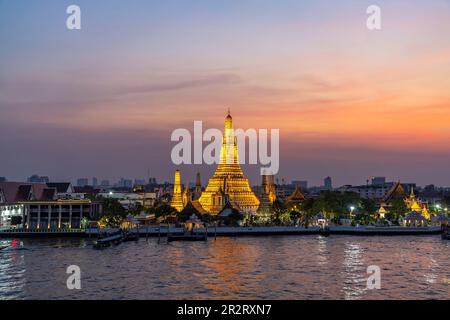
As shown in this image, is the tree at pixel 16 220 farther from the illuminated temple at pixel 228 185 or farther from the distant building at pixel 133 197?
the distant building at pixel 133 197

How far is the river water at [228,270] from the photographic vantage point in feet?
83.5

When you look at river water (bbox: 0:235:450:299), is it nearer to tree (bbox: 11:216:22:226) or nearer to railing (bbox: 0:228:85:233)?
railing (bbox: 0:228:85:233)

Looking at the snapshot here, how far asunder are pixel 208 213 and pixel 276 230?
532 inches

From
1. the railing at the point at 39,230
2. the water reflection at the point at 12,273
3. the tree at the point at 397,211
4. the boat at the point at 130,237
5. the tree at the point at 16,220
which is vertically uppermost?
the tree at the point at 397,211

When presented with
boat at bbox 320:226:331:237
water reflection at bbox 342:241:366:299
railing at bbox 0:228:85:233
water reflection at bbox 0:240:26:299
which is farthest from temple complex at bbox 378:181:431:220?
water reflection at bbox 0:240:26:299

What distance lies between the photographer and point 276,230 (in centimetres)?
5803

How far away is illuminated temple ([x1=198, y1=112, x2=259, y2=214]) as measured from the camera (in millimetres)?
71312

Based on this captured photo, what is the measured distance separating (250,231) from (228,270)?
2615 centimetres

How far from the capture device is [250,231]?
190 feet

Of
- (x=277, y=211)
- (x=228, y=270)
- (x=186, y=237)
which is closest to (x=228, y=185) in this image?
(x=277, y=211)

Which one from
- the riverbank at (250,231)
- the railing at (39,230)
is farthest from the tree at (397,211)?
the railing at (39,230)

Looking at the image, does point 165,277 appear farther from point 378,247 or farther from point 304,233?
point 304,233

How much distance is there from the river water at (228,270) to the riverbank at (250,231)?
22.7 ft
